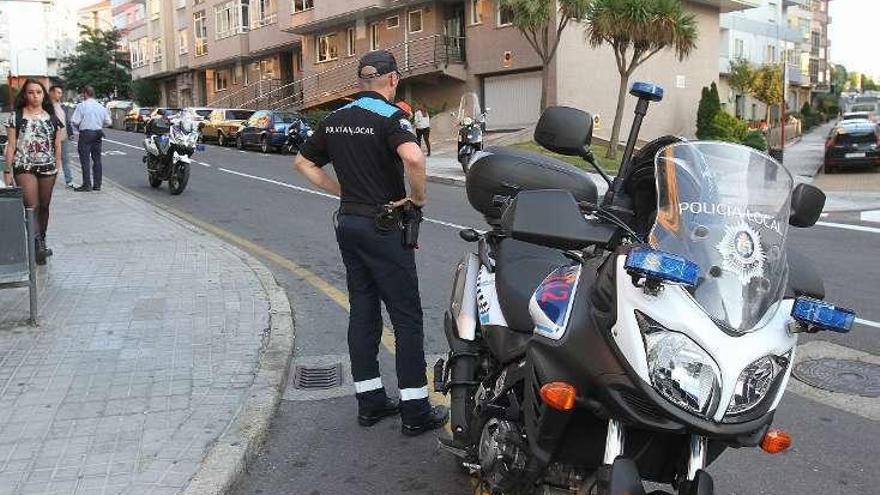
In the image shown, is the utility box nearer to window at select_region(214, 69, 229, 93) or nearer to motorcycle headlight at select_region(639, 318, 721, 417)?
motorcycle headlight at select_region(639, 318, 721, 417)

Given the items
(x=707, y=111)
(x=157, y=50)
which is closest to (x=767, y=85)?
(x=707, y=111)

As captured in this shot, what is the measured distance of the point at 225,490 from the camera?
3.79 metres

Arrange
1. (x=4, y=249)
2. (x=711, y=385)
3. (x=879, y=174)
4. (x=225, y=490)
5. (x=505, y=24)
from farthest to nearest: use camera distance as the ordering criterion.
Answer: (x=505, y=24) → (x=879, y=174) → (x=4, y=249) → (x=225, y=490) → (x=711, y=385)

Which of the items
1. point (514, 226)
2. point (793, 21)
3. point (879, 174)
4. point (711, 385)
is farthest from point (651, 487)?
point (793, 21)

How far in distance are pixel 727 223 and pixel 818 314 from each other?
0.36 metres

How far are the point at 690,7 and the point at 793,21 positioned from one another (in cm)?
3581

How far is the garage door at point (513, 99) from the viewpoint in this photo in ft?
98.9

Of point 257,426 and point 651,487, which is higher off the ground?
point 651,487

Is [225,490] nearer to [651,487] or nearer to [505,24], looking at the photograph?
[651,487]

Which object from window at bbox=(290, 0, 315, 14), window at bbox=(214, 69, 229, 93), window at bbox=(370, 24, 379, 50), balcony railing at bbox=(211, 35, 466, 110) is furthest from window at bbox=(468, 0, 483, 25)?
window at bbox=(214, 69, 229, 93)

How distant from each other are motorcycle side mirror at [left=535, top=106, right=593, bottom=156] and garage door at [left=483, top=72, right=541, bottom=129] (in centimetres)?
2702

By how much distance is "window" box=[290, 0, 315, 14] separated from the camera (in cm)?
3994

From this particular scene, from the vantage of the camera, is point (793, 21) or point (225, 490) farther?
point (793, 21)

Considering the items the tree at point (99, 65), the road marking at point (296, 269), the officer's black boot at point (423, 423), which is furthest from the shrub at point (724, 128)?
the tree at point (99, 65)
